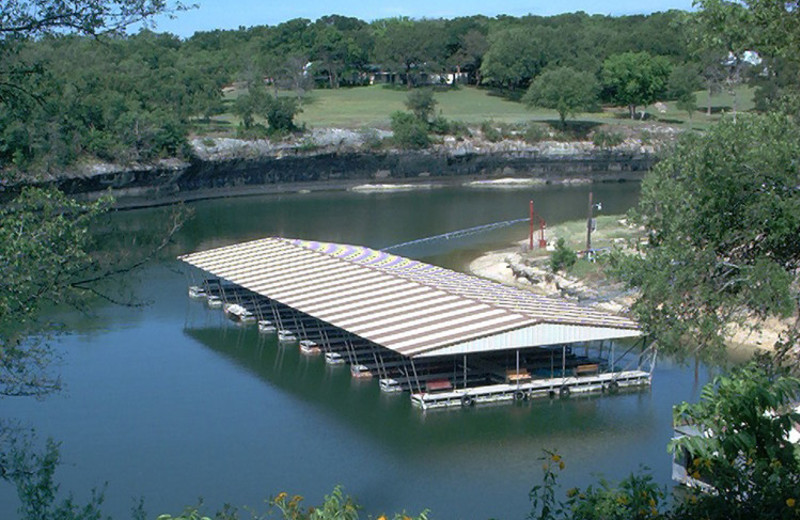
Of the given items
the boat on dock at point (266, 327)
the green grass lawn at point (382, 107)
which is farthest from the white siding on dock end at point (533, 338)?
the green grass lawn at point (382, 107)

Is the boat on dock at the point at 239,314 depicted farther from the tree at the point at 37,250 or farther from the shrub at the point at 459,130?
the shrub at the point at 459,130

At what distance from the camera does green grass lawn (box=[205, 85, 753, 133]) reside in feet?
288

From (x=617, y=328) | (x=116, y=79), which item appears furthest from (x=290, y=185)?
(x=617, y=328)

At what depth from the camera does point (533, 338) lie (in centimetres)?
2895

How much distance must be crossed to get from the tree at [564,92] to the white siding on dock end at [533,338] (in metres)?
58.2

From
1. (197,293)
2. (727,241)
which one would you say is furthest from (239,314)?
(727,241)

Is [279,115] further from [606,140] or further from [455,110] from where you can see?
[606,140]

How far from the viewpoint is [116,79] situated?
77125 millimetres

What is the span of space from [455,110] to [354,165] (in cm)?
1768

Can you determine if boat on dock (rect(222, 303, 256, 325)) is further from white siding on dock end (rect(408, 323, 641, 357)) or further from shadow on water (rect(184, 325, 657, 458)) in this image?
white siding on dock end (rect(408, 323, 641, 357))

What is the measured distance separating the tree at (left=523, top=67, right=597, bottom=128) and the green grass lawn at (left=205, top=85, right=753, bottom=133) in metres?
2.60

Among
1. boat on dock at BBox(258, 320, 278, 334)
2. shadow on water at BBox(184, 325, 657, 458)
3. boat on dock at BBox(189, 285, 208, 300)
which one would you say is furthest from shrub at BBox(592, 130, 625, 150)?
shadow on water at BBox(184, 325, 657, 458)

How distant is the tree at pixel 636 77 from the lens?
299ft

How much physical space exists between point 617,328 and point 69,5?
20.7m
